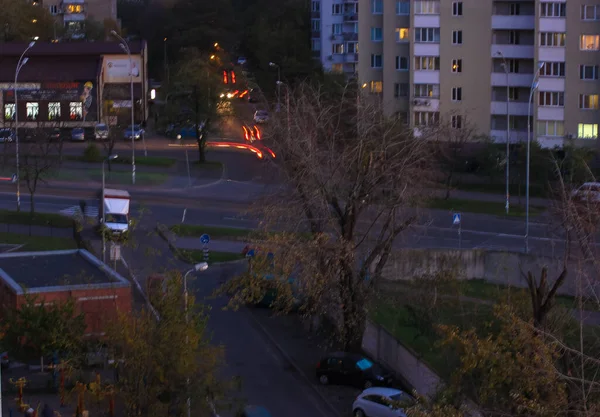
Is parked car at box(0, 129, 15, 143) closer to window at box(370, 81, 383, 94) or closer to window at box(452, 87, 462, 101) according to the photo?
window at box(370, 81, 383, 94)

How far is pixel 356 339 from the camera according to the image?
1862 cm

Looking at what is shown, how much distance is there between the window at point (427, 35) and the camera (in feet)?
151

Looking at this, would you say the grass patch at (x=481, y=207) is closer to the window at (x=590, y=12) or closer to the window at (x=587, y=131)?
the window at (x=587, y=131)

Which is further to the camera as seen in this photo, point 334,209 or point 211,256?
point 211,256

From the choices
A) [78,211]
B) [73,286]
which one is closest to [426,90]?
[78,211]

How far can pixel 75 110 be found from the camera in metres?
48.1

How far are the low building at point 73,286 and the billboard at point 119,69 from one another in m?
30.1

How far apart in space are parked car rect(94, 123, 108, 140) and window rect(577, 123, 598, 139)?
22.7m

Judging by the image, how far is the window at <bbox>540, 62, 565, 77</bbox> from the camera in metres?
43.4

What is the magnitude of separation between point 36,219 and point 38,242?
2371 millimetres

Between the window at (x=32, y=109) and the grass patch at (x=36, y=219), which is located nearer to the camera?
the grass patch at (x=36, y=219)

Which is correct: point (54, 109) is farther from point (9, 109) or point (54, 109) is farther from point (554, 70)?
point (554, 70)

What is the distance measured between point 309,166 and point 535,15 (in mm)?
29671

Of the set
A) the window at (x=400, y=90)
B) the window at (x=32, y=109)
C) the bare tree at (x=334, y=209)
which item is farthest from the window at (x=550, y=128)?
the bare tree at (x=334, y=209)
